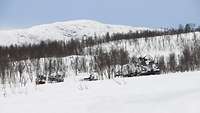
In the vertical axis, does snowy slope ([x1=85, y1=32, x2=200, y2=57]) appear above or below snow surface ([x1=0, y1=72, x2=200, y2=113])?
above

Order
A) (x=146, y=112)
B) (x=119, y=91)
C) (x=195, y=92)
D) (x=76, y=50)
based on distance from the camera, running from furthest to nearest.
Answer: (x=76, y=50)
(x=119, y=91)
(x=195, y=92)
(x=146, y=112)

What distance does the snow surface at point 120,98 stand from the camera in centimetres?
599

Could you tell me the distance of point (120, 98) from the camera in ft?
21.5

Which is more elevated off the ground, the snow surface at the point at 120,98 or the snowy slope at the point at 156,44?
the snowy slope at the point at 156,44

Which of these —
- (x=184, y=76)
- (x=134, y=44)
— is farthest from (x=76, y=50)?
(x=184, y=76)

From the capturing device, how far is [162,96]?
21.6ft

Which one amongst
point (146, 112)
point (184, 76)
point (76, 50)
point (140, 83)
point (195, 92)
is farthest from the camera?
point (76, 50)

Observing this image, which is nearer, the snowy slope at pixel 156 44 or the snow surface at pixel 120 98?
Result: the snow surface at pixel 120 98

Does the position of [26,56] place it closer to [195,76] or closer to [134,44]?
[134,44]

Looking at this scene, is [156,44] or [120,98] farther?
A: [156,44]

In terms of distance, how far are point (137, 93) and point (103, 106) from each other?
0.93 m

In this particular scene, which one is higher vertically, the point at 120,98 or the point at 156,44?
the point at 156,44

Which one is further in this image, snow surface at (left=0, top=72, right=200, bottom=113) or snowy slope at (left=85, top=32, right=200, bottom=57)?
snowy slope at (left=85, top=32, right=200, bottom=57)

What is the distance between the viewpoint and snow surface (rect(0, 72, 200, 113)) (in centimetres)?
599
